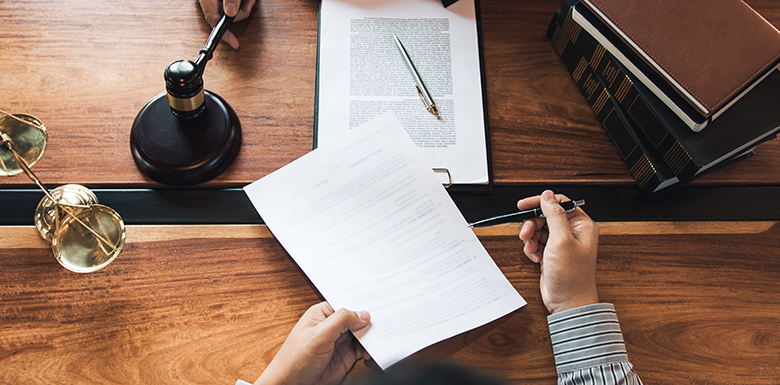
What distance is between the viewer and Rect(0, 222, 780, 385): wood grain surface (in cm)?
71

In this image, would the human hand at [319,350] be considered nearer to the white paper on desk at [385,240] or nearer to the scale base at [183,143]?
the white paper on desk at [385,240]

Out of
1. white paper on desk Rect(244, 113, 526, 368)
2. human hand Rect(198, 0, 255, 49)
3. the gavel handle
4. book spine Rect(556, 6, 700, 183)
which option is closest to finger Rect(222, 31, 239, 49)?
human hand Rect(198, 0, 255, 49)

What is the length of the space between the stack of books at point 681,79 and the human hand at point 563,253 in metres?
0.16

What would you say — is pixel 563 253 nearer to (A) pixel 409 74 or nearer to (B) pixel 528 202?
(B) pixel 528 202

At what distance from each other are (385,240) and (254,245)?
0.75 feet

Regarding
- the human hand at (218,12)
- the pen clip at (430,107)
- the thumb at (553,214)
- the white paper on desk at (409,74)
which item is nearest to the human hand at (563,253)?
the thumb at (553,214)

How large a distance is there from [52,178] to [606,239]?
1.00 meters

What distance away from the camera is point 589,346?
2.37 feet

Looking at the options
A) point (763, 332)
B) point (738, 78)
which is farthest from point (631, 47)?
point (763, 332)

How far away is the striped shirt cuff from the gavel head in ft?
2.28

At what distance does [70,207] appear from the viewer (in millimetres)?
729

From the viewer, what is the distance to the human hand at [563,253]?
740 mm

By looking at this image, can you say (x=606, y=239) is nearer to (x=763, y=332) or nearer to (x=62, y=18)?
(x=763, y=332)

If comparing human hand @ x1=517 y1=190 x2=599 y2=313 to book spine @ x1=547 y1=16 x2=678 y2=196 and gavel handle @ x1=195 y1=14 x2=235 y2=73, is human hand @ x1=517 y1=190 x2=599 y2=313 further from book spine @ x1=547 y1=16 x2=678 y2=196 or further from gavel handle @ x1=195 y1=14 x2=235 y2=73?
gavel handle @ x1=195 y1=14 x2=235 y2=73
